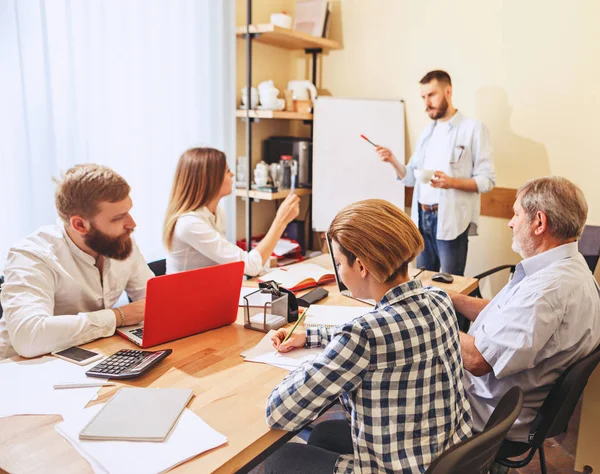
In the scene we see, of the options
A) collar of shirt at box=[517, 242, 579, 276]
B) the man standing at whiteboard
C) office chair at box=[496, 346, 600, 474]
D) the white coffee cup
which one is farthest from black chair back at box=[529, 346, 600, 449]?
the man standing at whiteboard

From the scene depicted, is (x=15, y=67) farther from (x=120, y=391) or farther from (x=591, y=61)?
(x=591, y=61)

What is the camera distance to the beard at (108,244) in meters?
1.68

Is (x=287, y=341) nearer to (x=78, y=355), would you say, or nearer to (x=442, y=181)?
(x=78, y=355)

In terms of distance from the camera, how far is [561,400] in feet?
4.54

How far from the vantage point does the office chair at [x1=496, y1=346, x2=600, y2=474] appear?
1.36m

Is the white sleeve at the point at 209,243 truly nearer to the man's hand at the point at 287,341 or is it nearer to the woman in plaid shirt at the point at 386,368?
the man's hand at the point at 287,341

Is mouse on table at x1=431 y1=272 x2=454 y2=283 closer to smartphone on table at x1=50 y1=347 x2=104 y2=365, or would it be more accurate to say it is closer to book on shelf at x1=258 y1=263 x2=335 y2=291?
book on shelf at x1=258 y1=263 x2=335 y2=291

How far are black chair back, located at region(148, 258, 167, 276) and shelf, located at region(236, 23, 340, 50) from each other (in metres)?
1.73

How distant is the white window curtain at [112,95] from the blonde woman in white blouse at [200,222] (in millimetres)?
621

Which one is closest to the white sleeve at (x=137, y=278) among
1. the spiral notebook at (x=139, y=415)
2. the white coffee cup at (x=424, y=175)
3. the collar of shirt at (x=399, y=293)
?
the spiral notebook at (x=139, y=415)

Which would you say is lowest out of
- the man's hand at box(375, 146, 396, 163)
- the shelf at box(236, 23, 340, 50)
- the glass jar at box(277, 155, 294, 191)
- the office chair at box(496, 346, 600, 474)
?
the office chair at box(496, 346, 600, 474)

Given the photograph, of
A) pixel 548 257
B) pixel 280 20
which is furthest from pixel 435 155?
pixel 548 257

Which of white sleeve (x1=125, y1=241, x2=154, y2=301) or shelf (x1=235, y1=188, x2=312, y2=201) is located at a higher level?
shelf (x1=235, y1=188, x2=312, y2=201)

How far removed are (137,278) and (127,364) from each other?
61 cm
